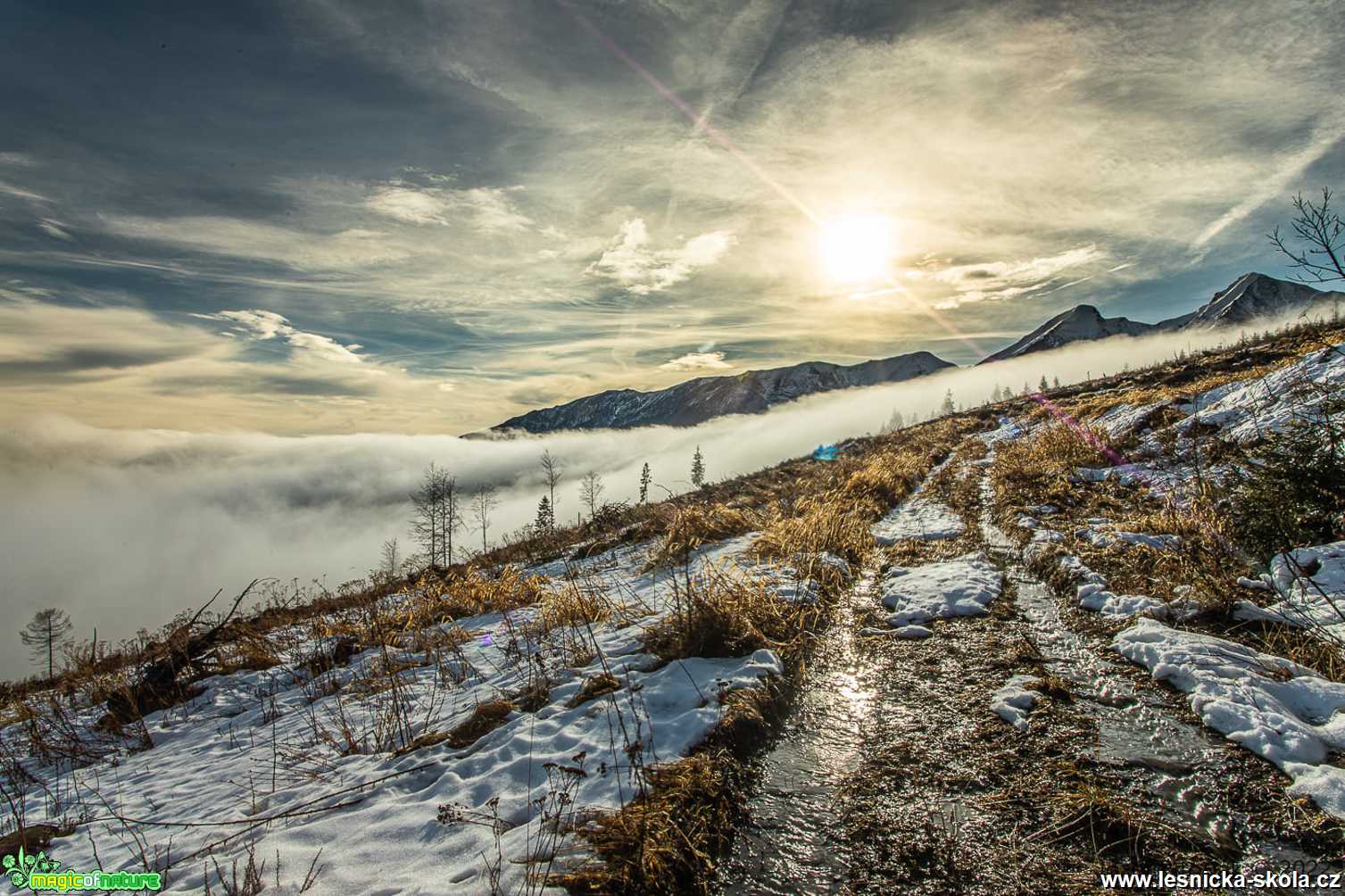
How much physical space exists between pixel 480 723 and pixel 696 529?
5863 millimetres

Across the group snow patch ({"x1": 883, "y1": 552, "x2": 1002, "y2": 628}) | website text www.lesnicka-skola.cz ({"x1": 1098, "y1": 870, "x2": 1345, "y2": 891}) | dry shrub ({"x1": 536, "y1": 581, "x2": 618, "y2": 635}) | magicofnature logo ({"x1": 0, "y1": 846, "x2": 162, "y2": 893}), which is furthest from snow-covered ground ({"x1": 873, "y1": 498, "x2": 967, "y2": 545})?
magicofnature logo ({"x1": 0, "y1": 846, "x2": 162, "y2": 893})

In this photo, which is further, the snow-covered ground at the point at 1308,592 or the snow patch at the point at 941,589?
the snow patch at the point at 941,589

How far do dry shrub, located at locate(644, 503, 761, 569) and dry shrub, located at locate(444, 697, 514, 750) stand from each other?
4018 millimetres

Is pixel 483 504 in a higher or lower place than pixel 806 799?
lower

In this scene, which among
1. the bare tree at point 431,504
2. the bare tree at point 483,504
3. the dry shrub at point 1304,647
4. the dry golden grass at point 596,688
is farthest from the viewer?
the bare tree at point 483,504

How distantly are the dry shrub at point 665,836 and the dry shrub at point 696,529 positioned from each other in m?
4.95

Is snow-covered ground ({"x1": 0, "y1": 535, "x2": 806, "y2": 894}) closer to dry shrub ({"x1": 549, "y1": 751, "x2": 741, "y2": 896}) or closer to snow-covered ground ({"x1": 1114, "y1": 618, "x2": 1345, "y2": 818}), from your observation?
dry shrub ({"x1": 549, "y1": 751, "x2": 741, "y2": 896})

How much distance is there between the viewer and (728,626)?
4.97 m

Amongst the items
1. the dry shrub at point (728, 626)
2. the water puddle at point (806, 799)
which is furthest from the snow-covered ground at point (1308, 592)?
the dry shrub at point (728, 626)

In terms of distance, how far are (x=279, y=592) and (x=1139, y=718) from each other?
623 inches

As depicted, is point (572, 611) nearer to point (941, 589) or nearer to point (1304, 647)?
point (941, 589)

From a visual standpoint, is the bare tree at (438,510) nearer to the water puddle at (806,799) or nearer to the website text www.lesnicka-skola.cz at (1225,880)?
the water puddle at (806,799)

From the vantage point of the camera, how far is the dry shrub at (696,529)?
27.2 feet

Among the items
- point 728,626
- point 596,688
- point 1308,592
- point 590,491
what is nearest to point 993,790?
point 728,626
